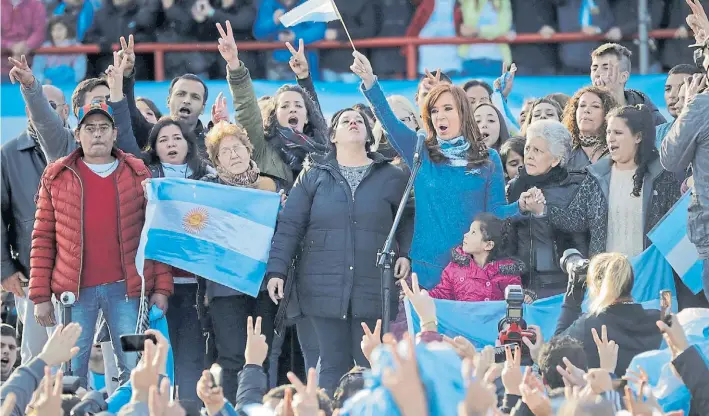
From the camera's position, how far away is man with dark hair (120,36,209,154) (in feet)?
30.4

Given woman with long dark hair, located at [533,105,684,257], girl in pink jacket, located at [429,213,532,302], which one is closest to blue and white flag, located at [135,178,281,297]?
girl in pink jacket, located at [429,213,532,302]

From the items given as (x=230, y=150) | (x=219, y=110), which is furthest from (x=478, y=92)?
(x=230, y=150)

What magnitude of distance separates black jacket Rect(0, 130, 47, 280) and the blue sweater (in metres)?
2.12

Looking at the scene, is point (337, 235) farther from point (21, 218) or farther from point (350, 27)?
point (350, 27)

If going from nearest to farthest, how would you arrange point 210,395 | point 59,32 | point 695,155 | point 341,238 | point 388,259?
point 210,395 < point 695,155 < point 388,259 < point 341,238 < point 59,32

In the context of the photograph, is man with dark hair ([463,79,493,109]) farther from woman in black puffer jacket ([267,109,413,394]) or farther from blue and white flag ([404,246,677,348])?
blue and white flag ([404,246,677,348])

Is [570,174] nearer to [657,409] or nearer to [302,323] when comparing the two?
[302,323]

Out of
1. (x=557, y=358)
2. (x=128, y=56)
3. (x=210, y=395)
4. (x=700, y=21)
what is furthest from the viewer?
(x=128, y=56)

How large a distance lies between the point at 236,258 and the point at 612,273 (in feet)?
7.33

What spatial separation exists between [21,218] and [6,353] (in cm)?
77

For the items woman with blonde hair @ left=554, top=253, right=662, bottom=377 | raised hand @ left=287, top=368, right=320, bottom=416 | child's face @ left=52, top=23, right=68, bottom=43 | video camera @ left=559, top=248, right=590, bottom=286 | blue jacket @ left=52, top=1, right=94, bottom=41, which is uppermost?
blue jacket @ left=52, top=1, right=94, bottom=41

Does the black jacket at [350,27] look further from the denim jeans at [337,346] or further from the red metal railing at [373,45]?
the denim jeans at [337,346]

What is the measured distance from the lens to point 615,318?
7.01 meters

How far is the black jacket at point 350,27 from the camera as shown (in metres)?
13.6
